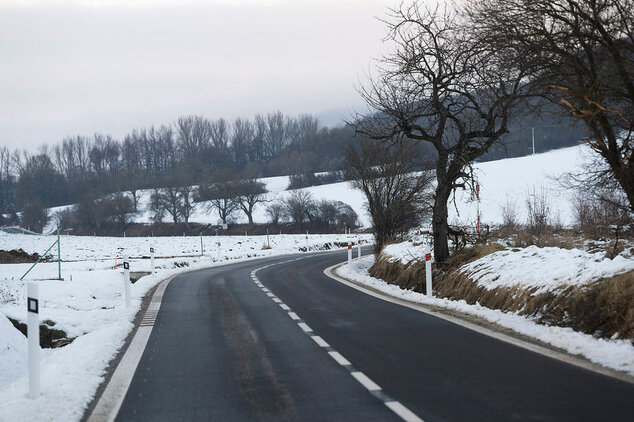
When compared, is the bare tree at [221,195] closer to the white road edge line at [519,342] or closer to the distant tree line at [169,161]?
the distant tree line at [169,161]

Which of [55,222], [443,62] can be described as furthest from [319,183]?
[443,62]

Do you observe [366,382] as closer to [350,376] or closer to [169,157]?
[350,376]

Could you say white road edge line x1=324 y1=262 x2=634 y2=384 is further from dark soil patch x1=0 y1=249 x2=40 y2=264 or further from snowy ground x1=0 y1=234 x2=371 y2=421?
dark soil patch x1=0 y1=249 x2=40 y2=264

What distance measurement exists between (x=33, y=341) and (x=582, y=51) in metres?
9.06

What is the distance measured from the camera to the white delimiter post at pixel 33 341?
6.46m

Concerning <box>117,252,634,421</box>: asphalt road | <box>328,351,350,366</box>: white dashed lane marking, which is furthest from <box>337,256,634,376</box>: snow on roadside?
<box>328,351,350,366</box>: white dashed lane marking

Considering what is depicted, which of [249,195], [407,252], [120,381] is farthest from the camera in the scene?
[249,195]

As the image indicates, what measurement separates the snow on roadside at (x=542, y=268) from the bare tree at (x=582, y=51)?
134cm

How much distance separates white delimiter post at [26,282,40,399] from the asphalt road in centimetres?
95

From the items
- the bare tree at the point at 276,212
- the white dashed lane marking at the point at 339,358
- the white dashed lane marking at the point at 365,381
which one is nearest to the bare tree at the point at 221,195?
the bare tree at the point at 276,212

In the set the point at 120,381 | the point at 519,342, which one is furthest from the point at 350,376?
the point at 519,342

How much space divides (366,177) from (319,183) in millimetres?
70897

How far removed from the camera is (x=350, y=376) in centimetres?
715

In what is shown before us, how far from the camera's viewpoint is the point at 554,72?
34.6 feet
